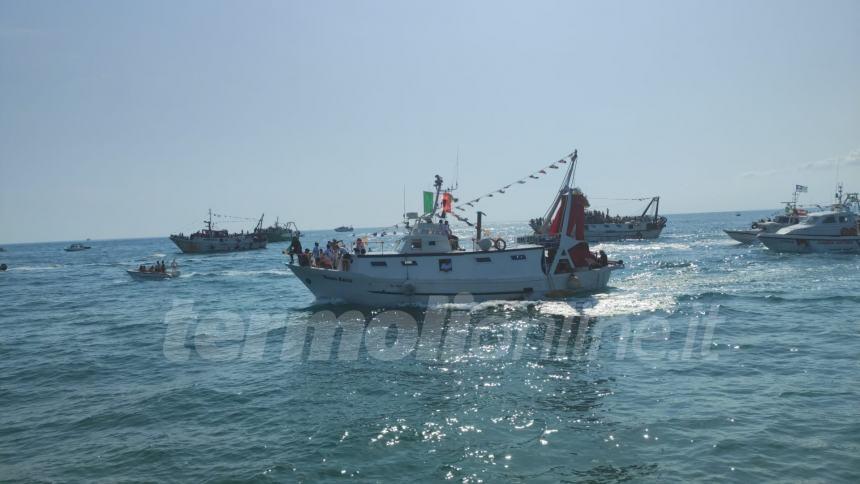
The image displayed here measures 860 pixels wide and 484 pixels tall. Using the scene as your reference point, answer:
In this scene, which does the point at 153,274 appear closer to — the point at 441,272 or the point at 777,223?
the point at 441,272

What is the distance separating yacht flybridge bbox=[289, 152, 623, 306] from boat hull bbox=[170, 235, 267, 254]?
77.2m

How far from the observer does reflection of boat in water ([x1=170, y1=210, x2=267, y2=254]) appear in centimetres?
9556

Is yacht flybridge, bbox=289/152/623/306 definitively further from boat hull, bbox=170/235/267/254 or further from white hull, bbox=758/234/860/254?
boat hull, bbox=170/235/267/254

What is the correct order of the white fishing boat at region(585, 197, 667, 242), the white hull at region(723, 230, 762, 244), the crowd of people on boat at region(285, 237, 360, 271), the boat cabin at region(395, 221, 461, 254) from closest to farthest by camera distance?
the boat cabin at region(395, 221, 461, 254), the crowd of people on boat at region(285, 237, 360, 271), the white hull at region(723, 230, 762, 244), the white fishing boat at region(585, 197, 667, 242)

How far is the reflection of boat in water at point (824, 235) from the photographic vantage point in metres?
44.9

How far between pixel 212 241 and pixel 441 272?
82.4 metres

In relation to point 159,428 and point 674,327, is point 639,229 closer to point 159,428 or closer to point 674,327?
point 674,327

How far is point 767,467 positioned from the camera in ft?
29.0

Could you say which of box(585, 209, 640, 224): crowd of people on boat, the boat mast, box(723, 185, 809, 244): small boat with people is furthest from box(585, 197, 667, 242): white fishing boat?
the boat mast

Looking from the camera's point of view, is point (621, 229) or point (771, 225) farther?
point (621, 229)

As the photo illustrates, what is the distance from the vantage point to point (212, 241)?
315 feet

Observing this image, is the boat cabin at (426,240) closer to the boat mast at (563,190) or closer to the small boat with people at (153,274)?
the boat mast at (563,190)

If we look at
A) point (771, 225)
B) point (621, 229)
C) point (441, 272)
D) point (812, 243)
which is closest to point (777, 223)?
point (771, 225)

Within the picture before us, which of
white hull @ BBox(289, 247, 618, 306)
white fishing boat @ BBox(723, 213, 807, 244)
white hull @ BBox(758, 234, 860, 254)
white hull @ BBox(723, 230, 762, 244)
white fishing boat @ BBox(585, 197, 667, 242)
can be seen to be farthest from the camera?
white fishing boat @ BBox(585, 197, 667, 242)
